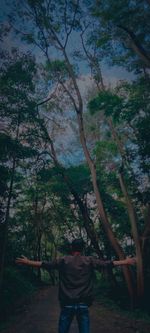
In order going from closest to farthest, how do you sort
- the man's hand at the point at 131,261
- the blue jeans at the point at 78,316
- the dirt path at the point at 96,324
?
1. the blue jeans at the point at 78,316
2. the man's hand at the point at 131,261
3. the dirt path at the point at 96,324

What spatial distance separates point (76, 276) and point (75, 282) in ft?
0.28

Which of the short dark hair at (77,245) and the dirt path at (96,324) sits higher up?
the short dark hair at (77,245)

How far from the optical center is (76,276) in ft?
14.1

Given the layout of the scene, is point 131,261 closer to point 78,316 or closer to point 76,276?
point 76,276

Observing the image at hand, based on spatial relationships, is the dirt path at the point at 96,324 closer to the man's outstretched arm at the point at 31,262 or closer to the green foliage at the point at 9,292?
the green foliage at the point at 9,292

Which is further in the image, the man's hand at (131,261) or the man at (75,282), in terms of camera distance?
the man's hand at (131,261)

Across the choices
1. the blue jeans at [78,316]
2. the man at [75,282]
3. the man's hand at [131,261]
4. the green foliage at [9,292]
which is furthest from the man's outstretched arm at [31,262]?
the green foliage at [9,292]

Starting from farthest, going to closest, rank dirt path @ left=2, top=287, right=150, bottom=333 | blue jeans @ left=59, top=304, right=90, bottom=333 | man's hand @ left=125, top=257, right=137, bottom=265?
dirt path @ left=2, top=287, right=150, bottom=333, man's hand @ left=125, top=257, right=137, bottom=265, blue jeans @ left=59, top=304, right=90, bottom=333

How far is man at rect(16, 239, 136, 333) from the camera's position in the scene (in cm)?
422

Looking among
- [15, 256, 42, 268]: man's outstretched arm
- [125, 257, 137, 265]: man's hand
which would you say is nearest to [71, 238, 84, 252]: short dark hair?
[15, 256, 42, 268]: man's outstretched arm

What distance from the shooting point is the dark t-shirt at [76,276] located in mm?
4254

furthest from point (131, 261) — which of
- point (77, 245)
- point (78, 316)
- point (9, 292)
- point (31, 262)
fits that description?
point (9, 292)

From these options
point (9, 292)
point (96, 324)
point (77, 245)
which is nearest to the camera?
point (77, 245)

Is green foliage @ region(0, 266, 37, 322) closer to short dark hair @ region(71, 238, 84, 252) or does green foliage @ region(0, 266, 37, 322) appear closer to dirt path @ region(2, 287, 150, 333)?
dirt path @ region(2, 287, 150, 333)
